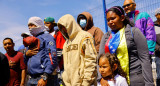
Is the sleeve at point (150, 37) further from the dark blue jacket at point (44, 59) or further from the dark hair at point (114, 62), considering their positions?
the dark blue jacket at point (44, 59)

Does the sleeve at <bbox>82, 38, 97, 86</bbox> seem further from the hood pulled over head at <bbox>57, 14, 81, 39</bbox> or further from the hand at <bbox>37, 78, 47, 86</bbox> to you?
the hand at <bbox>37, 78, 47, 86</bbox>

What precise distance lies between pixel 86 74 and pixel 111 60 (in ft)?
1.44

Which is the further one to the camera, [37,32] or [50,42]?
[37,32]

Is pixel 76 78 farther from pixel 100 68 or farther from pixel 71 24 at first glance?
pixel 71 24

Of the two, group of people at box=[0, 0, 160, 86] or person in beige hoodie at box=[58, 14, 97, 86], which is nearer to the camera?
group of people at box=[0, 0, 160, 86]

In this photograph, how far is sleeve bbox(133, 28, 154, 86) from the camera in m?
2.41

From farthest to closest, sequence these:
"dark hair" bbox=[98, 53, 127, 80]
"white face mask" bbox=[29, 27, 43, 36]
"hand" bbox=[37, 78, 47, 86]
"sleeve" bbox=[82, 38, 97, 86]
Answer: "white face mask" bbox=[29, 27, 43, 36] → "hand" bbox=[37, 78, 47, 86] → "sleeve" bbox=[82, 38, 97, 86] → "dark hair" bbox=[98, 53, 127, 80]

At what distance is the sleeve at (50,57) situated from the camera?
3205 mm

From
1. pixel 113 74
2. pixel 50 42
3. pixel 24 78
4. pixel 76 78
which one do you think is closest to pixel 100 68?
pixel 113 74

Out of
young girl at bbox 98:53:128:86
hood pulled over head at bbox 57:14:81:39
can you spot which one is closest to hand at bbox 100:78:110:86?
young girl at bbox 98:53:128:86

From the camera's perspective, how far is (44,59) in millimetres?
3348

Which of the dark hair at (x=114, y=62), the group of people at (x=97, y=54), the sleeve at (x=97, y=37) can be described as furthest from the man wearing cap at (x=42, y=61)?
the sleeve at (x=97, y=37)

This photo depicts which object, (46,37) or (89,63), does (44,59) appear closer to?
(46,37)

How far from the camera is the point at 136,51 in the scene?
254cm
